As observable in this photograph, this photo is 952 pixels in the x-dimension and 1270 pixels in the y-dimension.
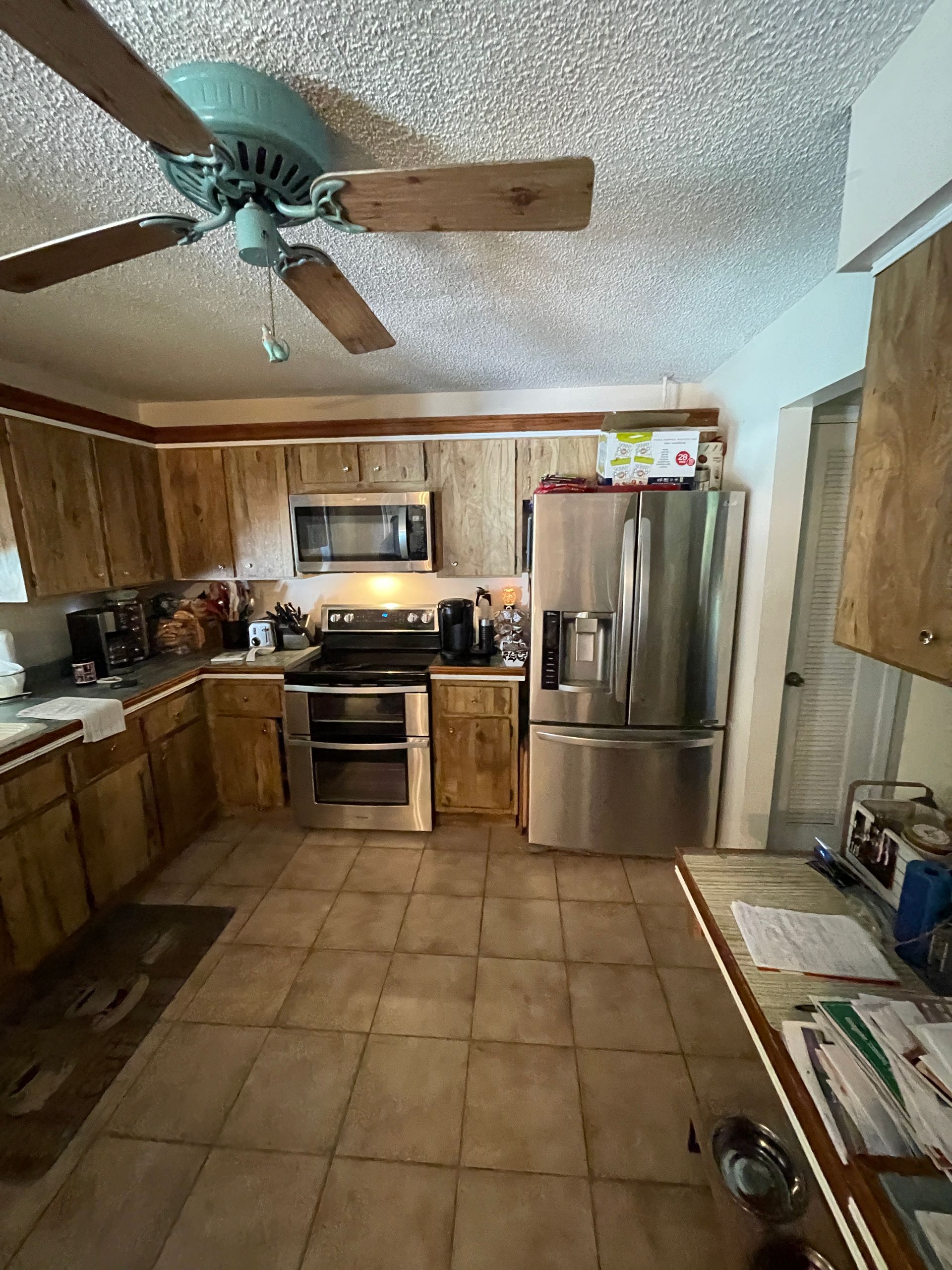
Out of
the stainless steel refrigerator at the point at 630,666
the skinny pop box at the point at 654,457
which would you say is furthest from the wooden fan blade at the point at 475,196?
the skinny pop box at the point at 654,457

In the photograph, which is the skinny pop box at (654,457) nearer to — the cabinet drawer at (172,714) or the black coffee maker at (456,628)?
the black coffee maker at (456,628)


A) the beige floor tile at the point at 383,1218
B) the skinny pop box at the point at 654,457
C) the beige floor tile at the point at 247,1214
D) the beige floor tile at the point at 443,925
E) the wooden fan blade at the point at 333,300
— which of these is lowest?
the beige floor tile at the point at 383,1218

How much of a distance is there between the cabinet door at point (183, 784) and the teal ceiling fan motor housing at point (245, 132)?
90.1 inches

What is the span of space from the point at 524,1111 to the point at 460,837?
4.35 ft

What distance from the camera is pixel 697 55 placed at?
2.64 ft

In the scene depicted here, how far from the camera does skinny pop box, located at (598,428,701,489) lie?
2.19 metres

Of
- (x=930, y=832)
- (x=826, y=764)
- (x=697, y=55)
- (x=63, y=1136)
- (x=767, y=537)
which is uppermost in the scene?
(x=697, y=55)

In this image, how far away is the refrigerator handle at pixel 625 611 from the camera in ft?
7.09

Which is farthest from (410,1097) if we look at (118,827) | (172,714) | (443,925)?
(172,714)

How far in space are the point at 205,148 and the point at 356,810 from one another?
2601mm

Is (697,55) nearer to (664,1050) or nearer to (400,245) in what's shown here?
(400,245)

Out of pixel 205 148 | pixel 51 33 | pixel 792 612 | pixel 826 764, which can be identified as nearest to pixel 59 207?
pixel 205 148

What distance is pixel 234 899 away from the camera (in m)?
2.24

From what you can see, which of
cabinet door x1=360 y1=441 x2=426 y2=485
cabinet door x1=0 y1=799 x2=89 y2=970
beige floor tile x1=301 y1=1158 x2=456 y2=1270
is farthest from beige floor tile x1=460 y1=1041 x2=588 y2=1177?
cabinet door x1=360 y1=441 x2=426 y2=485
